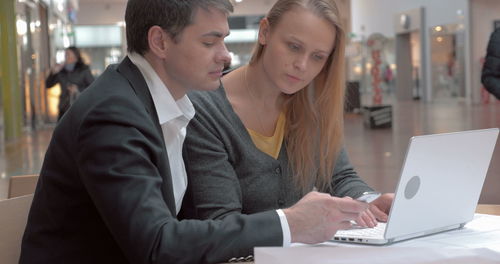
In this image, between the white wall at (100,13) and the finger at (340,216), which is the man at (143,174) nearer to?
the finger at (340,216)

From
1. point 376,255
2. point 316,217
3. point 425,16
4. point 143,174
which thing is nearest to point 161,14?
point 143,174

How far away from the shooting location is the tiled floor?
7055mm

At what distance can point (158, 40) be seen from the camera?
5.51 feet

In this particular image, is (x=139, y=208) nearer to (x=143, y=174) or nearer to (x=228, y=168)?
(x=143, y=174)

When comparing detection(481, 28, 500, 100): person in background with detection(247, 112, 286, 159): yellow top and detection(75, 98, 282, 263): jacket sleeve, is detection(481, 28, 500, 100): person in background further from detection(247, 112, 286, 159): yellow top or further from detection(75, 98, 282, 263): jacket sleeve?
detection(75, 98, 282, 263): jacket sleeve

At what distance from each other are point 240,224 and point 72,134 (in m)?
0.36

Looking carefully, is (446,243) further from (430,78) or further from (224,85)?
(430,78)

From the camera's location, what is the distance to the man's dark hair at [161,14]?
165cm

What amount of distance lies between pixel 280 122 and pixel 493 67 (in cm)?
429

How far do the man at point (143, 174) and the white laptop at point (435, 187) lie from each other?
0.15 m

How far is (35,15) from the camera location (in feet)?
60.4

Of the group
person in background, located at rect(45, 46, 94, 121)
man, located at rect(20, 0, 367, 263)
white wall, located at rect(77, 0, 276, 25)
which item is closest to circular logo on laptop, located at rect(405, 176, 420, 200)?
man, located at rect(20, 0, 367, 263)

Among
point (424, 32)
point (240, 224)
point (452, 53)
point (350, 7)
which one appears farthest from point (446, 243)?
point (350, 7)

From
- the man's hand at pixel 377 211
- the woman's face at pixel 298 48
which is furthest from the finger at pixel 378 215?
the woman's face at pixel 298 48
